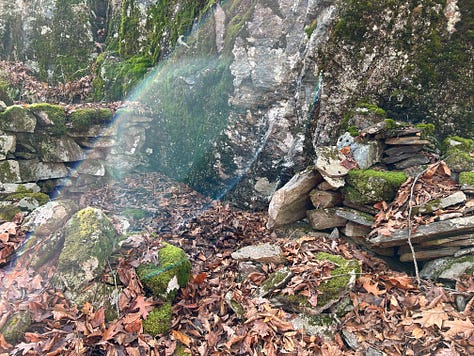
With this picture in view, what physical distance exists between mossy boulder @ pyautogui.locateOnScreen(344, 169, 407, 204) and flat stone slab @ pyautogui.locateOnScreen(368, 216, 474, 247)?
1.99 ft

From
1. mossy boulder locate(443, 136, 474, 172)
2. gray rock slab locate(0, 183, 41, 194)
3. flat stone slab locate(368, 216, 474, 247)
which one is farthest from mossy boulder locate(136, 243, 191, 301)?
mossy boulder locate(443, 136, 474, 172)

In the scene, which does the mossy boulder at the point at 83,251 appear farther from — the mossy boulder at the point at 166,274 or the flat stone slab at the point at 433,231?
the flat stone slab at the point at 433,231

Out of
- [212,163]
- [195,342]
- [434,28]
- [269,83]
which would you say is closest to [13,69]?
[212,163]

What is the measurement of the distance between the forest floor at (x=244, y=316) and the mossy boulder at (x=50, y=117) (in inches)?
119

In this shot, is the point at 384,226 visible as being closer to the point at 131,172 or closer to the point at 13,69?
the point at 131,172

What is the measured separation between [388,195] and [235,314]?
264 centimetres

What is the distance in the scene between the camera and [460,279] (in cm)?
347

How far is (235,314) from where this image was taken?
371cm

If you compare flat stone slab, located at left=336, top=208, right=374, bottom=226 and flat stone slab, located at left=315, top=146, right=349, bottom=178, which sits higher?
flat stone slab, located at left=315, top=146, right=349, bottom=178

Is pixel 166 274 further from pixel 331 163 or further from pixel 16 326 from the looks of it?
pixel 331 163

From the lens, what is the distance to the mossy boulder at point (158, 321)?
3.46 m

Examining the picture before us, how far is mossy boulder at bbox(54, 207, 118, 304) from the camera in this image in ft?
12.0

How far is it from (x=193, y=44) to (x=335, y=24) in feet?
11.8

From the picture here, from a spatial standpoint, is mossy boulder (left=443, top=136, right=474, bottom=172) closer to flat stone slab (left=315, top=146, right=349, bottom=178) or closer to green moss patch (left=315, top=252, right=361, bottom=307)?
flat stone slab (left=315, top=146, right=349, bottom=178)
